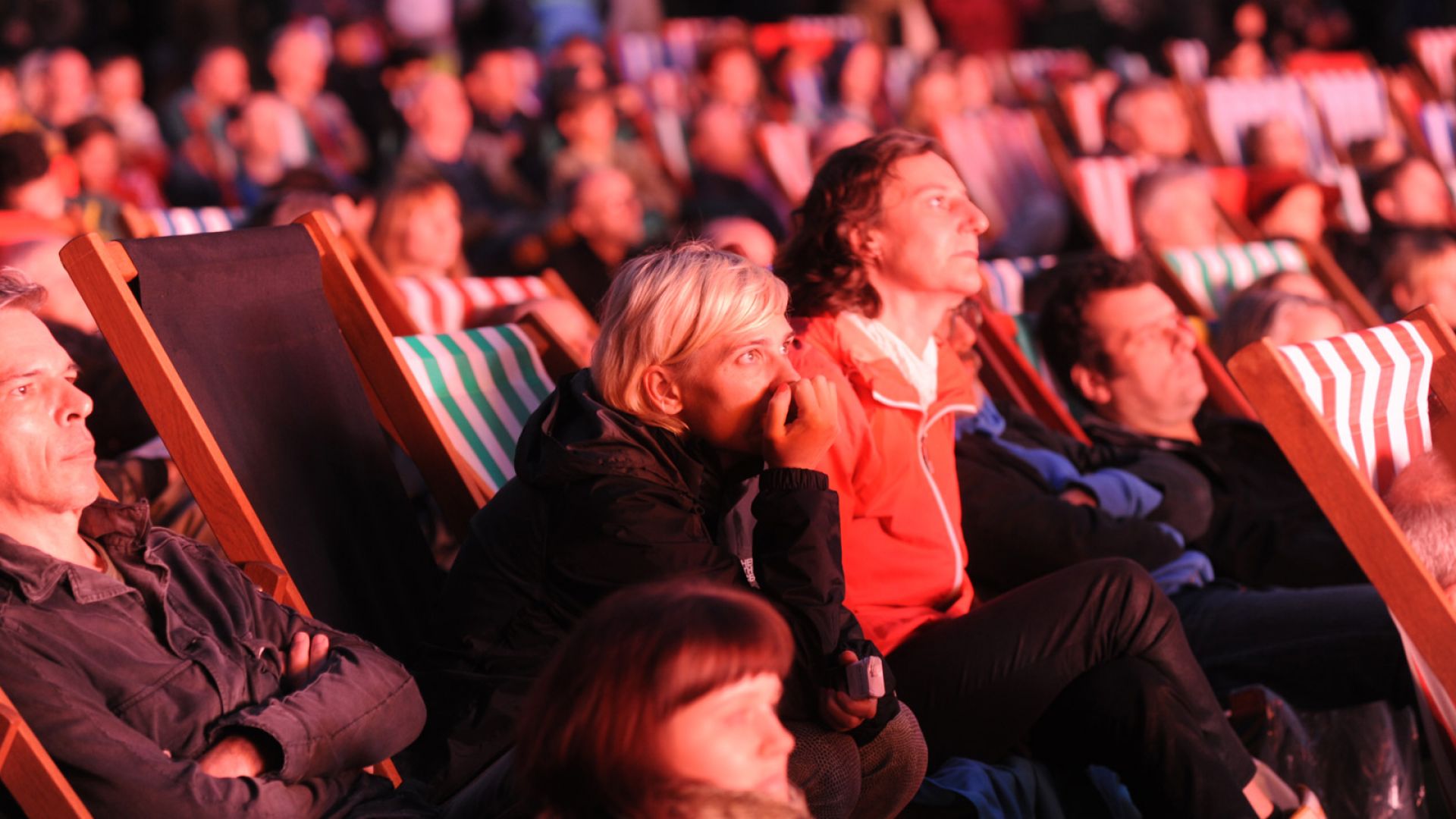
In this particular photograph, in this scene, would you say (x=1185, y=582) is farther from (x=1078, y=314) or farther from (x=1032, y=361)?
(x=1032, y=361)

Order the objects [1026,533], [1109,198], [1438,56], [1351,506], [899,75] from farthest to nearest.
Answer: [899,75]
[1438,56]
[1109,198]
[1026,533]
[1351,506]

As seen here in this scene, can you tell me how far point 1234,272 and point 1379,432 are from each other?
8.78 ft

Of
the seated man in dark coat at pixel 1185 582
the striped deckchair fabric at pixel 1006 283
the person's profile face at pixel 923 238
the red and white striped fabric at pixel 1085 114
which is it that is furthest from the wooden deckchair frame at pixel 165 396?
the red and white striped fabric at pixel 1085 114

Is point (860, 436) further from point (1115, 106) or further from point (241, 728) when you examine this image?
point (1115, 106)

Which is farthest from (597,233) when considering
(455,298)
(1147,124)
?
(1147,124)

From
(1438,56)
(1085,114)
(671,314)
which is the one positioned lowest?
(1438,56)

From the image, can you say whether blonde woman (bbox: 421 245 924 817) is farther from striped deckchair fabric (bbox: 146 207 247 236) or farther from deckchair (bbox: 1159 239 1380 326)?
deckchair (bbox: 1159 239 1380 326)

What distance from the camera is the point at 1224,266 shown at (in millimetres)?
5301

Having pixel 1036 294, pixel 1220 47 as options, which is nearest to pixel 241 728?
pixel 1036 294

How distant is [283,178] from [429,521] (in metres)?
1.68

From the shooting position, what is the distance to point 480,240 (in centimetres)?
648

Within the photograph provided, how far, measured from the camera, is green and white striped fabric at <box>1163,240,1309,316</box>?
5172mm

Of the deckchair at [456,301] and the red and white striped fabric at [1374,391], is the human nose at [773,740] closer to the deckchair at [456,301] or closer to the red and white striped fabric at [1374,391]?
the red and white striped fabric at [1374,391]

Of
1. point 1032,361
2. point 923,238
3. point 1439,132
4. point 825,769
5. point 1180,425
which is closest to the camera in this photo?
point 825,769
